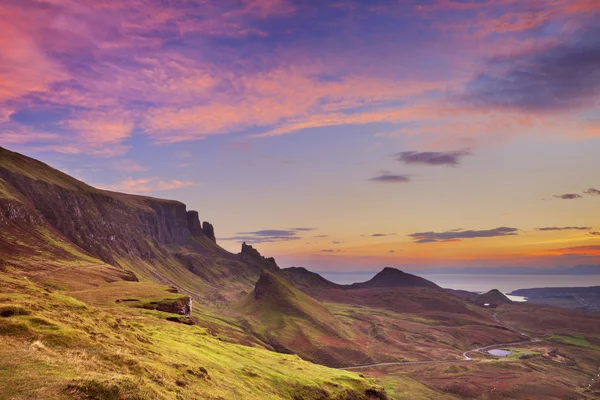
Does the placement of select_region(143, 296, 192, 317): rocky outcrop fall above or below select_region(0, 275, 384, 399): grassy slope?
below

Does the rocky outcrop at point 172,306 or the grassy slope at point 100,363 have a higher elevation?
the grassy slope at point 100,363

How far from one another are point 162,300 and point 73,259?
9260cm

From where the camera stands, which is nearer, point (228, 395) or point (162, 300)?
point (228, 395)

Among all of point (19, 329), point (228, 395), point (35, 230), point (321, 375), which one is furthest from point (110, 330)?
point (35, 230)

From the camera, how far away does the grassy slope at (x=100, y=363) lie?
27502 millimetres

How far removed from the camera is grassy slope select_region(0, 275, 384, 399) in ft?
90.2

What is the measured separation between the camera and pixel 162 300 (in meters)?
111

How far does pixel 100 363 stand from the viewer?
33.4 meters

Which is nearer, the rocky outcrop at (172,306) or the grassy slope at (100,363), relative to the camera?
the grassy slope at (100,363)

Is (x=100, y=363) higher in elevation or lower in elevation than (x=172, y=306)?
higher

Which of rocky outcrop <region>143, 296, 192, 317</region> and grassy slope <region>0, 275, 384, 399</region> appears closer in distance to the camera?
grassy slope <region>0, 275, 384, 399</region>

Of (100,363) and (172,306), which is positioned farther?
(172,306)

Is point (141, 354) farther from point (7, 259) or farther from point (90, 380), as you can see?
point (7, 259)

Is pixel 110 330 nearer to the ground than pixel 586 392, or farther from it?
farther from it
